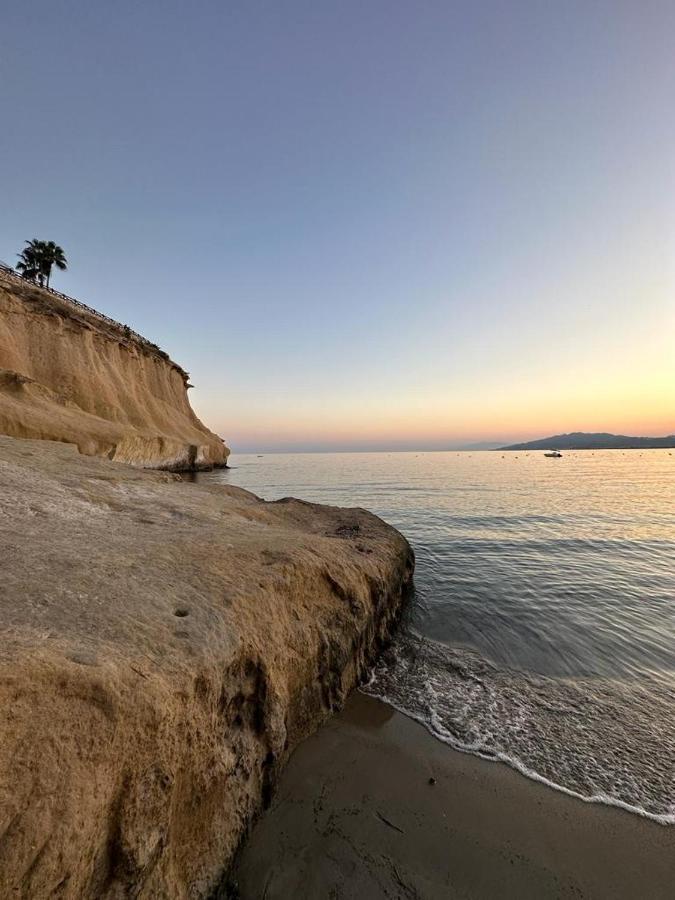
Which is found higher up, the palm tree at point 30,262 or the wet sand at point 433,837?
the palm tree at point 30,262

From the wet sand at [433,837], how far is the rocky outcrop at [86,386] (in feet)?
80.3

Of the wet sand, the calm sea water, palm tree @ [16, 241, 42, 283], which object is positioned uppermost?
palm tree @ [16, 241, 42, 283]

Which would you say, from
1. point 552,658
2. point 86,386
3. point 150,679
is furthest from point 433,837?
point 86,386

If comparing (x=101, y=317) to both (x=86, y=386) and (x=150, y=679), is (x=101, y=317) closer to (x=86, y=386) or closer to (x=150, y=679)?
(x=86, y=386)

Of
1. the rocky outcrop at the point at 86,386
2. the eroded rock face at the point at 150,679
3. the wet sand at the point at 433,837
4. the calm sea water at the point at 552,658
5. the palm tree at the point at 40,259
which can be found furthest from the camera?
the palm tree at the point at 40,259

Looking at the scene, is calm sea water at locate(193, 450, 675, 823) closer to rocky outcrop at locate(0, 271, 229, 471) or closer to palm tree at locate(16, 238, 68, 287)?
rocky outcrop at locate(0, 271, 229, 471)

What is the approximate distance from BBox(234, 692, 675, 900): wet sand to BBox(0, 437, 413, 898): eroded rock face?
0.46 metres

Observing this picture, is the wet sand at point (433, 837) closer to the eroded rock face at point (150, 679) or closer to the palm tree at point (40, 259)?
the eroded rock face at point (150, 679)

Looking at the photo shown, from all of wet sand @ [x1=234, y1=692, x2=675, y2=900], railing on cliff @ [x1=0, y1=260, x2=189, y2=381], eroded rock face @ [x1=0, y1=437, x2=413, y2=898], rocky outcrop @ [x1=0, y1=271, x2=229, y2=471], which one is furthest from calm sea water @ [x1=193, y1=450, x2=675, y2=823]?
railing on cliff @ [x1=0, y1=260, x2=189, y2=381]

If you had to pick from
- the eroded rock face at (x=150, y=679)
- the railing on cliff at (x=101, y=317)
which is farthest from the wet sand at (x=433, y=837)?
the railing on cliff at (x=101, y=317)

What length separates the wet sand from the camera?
154 inches

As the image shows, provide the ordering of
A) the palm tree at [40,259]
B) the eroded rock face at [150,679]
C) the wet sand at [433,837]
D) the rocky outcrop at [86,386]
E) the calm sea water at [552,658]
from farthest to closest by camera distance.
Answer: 1. the palm tree at [40,259]
2. the rocky outcrop at [86,386]
3. the calm sea water at [552,658]
4. the wet sand at [433,837]
5. the eroded rock face at [150,679]

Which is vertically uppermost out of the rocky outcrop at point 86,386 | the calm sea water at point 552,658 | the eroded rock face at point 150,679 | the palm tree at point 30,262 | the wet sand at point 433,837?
the palm tree at point 30,262

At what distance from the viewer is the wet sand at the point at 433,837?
3.92 metres
